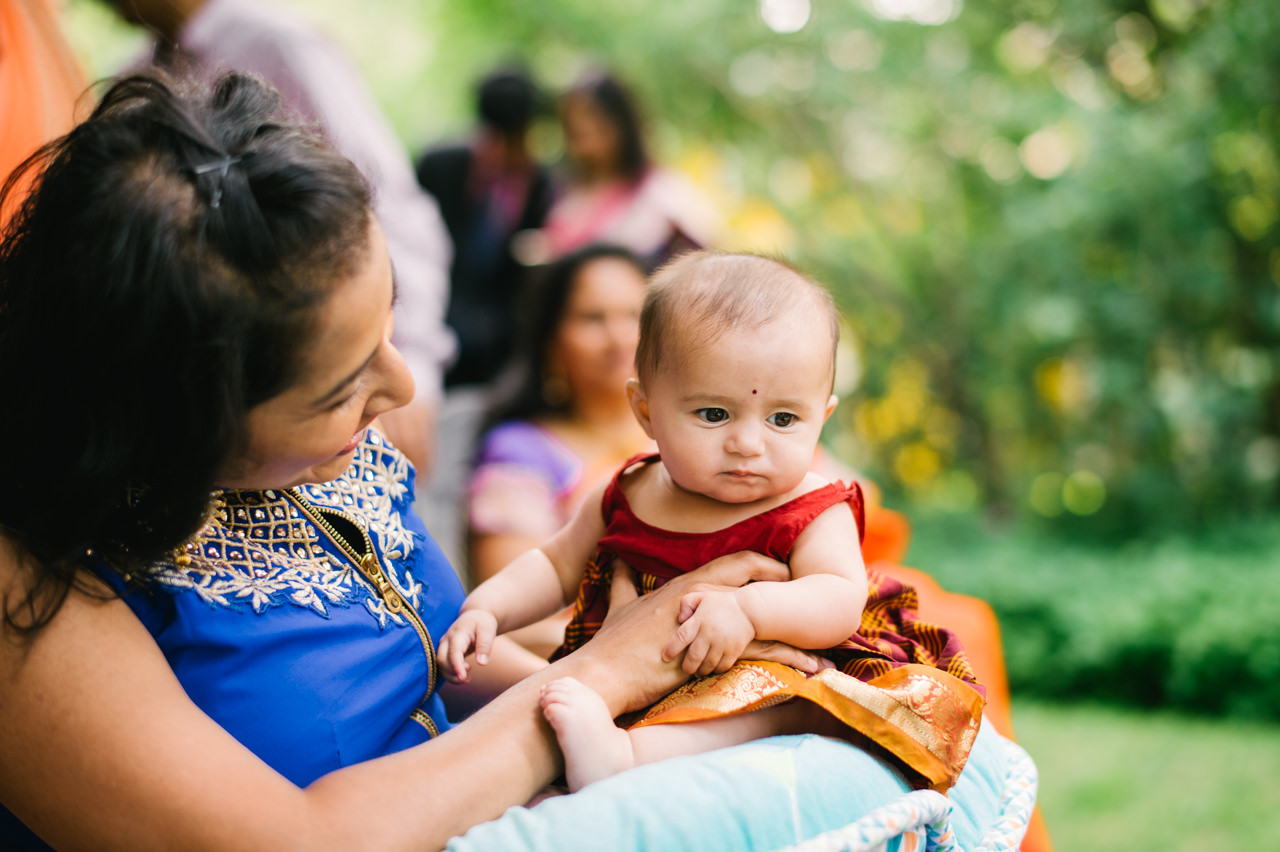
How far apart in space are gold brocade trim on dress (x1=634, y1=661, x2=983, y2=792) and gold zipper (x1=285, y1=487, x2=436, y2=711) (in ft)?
1.06

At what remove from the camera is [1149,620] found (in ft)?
15.5

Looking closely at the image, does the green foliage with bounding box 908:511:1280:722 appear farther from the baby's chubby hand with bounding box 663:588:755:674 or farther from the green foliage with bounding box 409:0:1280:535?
the baby's chubby hand with bounding box 663:588:755:674

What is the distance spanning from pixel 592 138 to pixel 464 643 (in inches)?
143

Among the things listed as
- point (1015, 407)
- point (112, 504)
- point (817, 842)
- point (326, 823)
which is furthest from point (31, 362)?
point (1015, 407)

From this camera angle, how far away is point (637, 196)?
4457mm

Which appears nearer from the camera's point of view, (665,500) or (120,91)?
(120,91)

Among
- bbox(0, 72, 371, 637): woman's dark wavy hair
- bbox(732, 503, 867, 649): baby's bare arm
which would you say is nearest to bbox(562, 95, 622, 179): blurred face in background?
bbox(732, 503, 867, 649): baby's bare arm

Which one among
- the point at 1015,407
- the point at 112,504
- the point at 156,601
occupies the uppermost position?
the point at 112,504

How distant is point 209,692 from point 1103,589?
496 cm

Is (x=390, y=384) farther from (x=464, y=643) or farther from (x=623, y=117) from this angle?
(x=623, y=117)

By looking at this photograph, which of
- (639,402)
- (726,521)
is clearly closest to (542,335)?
(639,402)

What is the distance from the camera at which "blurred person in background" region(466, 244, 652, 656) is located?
2947mm

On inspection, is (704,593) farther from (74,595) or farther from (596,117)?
(596,117)

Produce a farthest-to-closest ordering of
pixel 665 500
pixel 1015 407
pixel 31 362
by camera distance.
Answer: pixel 1015 407 → pixel 665 500 → pixel 31 362
